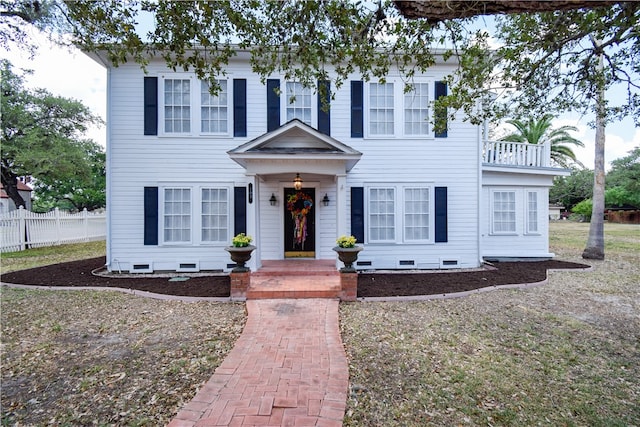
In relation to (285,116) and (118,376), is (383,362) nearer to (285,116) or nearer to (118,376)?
(118,376)

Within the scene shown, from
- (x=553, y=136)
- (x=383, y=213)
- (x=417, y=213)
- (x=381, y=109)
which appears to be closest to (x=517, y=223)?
(x=417, y=213)

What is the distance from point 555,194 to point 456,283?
4025 centimetres

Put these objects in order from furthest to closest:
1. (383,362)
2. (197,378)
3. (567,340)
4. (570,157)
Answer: (570,157)
(567,340)
(383,362)
(197,378)

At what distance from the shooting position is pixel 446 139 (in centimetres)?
891

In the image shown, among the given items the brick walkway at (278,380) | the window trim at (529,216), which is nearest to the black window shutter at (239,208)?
the brick walkway at (278,380)

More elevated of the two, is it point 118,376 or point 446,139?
Answer: point 446,139

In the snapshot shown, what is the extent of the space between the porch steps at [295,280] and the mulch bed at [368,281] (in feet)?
2.07

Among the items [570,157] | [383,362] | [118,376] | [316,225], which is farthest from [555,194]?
[118,376]

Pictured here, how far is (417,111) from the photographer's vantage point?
885 centimetres

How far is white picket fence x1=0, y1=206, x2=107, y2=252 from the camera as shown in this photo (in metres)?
12.3

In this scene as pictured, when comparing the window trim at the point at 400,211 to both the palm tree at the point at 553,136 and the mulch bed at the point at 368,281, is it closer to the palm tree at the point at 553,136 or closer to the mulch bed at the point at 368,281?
the mulch bed at the point at 368,281

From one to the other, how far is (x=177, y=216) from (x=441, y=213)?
25.7 feet

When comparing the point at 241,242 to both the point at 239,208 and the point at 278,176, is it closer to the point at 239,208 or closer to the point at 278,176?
the point at 239,208

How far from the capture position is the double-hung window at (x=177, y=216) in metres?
8.66
